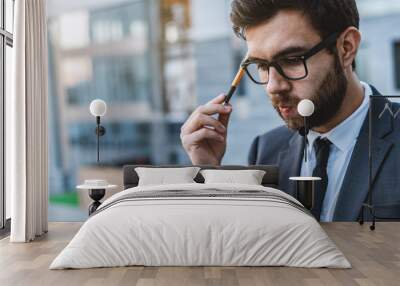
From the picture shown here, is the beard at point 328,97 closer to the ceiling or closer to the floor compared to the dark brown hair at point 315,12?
closer to the floor

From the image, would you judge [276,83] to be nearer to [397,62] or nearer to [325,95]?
[325,95]

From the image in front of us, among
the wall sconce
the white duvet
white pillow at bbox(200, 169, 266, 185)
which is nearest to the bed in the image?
A: the white duvet

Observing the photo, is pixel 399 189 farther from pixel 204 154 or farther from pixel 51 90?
pixel 51 90

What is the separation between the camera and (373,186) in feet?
17.6

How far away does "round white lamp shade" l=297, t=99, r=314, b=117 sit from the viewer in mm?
5207

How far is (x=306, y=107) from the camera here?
521cm

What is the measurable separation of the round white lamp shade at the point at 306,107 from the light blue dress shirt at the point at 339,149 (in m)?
0.37

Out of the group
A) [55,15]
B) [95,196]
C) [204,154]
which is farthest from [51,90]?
[204,154]

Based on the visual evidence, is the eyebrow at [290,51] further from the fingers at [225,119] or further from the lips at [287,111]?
the fingers at [225,119]

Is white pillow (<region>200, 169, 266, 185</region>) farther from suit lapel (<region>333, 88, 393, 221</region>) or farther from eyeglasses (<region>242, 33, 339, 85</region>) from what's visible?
eyeglasses (<region>242, 33, 339, 85</region>)

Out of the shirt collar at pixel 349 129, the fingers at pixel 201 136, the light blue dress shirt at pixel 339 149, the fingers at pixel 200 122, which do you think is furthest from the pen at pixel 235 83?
the shirt collar at pixel 349 129

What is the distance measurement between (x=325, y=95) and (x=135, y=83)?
2148 millimetres

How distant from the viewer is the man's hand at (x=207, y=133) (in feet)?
18.7

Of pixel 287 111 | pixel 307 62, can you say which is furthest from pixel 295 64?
pixel 287 111
